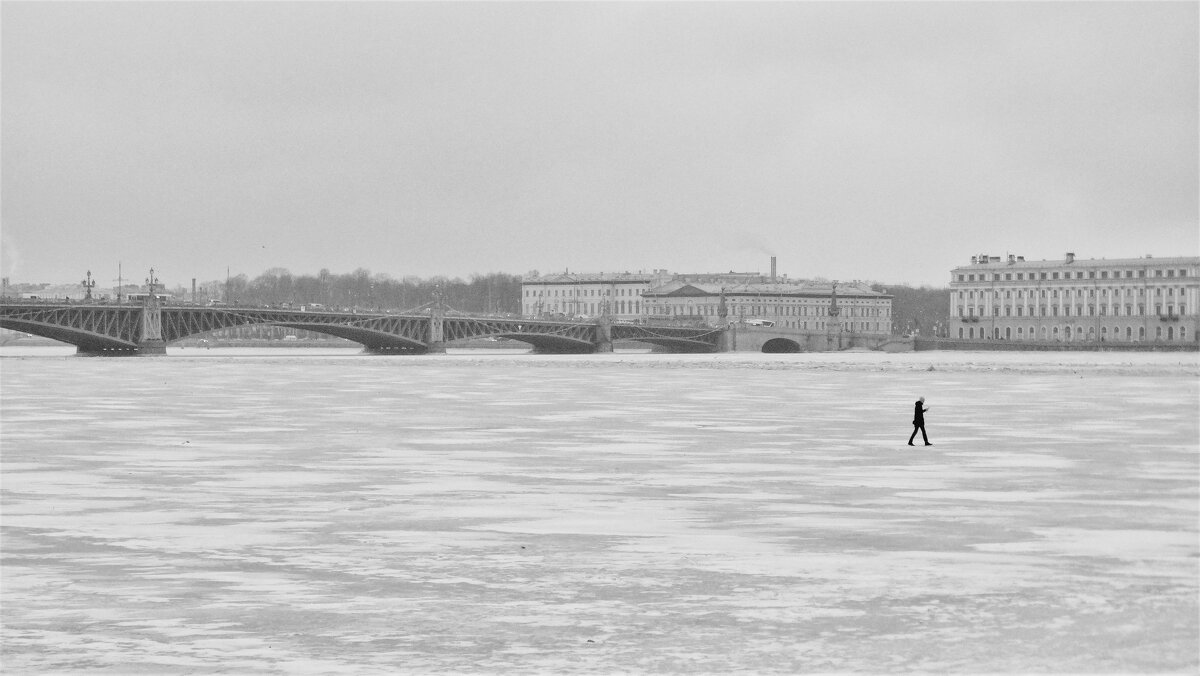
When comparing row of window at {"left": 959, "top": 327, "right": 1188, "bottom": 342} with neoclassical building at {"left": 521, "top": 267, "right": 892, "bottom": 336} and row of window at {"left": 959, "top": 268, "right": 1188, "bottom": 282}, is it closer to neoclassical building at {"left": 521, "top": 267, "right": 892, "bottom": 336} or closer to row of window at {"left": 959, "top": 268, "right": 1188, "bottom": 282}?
row of window at {"left": 959, "top": 268, "right": 1188, "bottom": 282}

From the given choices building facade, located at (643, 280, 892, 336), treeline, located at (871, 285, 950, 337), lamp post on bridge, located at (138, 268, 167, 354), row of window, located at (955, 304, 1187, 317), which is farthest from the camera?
treeline, located at (871, 285, 950, 337)

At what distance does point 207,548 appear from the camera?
36.9 ft

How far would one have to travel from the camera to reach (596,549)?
36.8 ft

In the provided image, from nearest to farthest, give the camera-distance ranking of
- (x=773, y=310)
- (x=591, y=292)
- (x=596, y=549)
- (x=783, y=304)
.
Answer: (x=596, y=549)
(x=773, y=310)
(x=783, y=304)
(x=591, y=292)

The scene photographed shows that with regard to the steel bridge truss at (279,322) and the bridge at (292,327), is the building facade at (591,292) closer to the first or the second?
the bridge at (292,327)

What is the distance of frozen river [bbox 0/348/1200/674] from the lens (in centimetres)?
827

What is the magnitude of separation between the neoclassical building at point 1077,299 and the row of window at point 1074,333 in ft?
0.24

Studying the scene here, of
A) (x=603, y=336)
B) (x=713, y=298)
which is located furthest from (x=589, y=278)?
(x=603, y=336)

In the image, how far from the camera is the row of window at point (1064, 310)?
133 meters

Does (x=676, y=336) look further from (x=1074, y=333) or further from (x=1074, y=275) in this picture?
(x=1074, y=275)

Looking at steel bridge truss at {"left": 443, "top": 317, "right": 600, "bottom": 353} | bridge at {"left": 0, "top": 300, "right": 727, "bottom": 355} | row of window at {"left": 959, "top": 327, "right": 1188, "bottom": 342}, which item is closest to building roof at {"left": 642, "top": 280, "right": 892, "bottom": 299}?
row of window at {"left": 959, "top": 327, "right": 1188, "bottom": 342}

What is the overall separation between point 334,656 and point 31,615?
1965mm

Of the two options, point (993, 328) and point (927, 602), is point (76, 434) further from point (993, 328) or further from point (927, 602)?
point (993, 328)

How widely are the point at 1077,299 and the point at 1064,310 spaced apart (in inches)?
52.6
